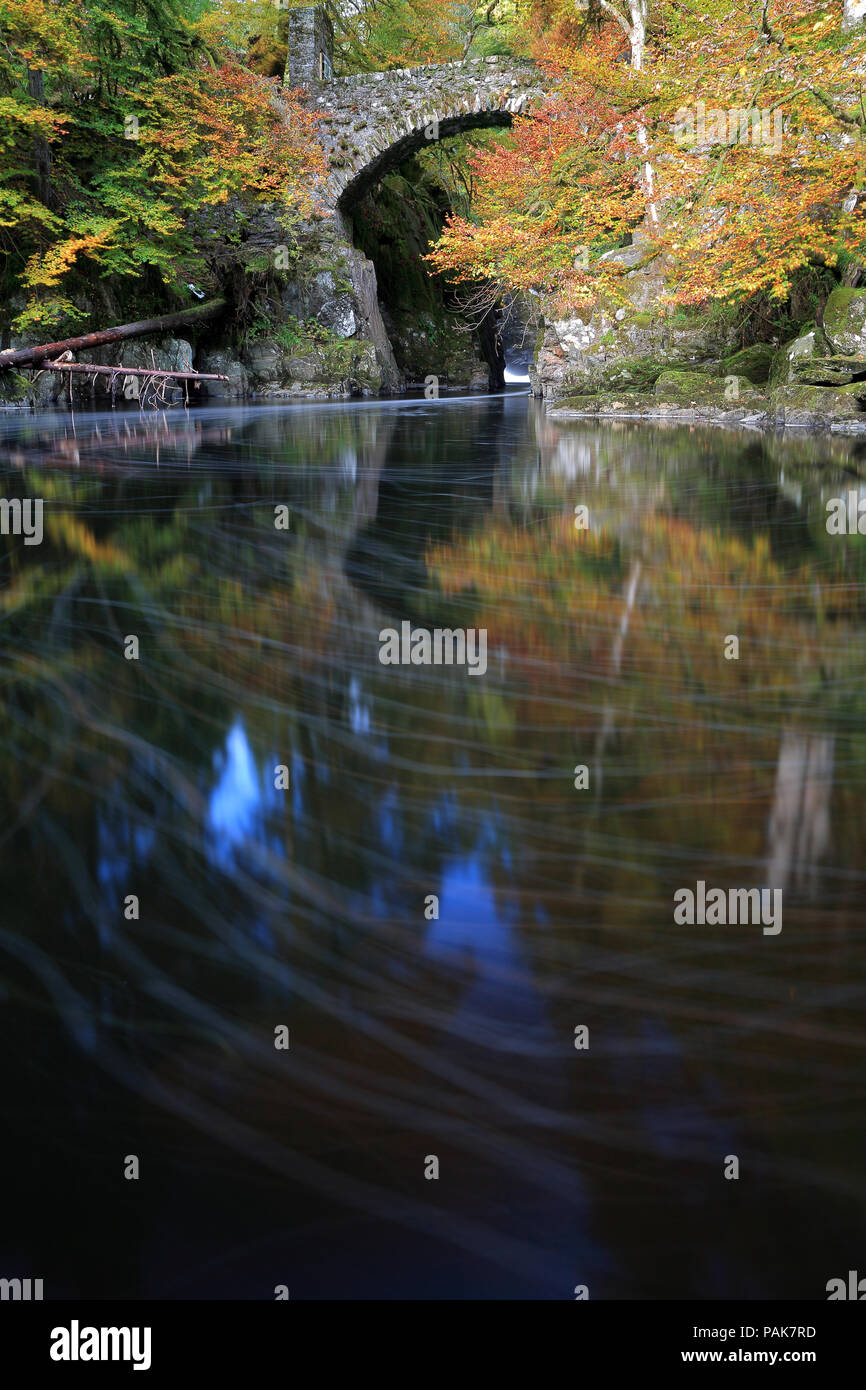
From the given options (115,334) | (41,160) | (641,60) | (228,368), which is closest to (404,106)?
(228,368)

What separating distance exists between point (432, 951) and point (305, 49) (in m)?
25.8

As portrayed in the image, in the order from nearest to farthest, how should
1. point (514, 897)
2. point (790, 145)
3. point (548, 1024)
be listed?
point (548, 1024) → point (514, 897) → point (790, 145)

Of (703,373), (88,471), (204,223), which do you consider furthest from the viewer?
(204,223)

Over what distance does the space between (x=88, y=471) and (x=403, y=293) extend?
2333cm

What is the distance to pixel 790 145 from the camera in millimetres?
11586

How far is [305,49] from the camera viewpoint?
22.5 metres

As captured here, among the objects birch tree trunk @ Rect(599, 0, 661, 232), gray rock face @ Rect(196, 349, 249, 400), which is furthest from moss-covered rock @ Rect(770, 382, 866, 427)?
gray rock face @ Rect(196, 349, 249, 400)

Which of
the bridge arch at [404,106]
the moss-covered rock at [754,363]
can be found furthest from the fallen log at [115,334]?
the moss-covered rock at [754,363]

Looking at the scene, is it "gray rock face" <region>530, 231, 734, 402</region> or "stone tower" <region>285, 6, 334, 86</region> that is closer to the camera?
"gray rock face" <region>530, 231, 734, 402</region>

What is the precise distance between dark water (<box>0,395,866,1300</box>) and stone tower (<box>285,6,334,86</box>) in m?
22.7

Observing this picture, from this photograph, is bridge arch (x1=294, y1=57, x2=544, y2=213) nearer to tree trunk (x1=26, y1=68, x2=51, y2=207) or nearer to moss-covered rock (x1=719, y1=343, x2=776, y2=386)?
tree trunk (x1=26, y1=68, x2=51, y2=207)

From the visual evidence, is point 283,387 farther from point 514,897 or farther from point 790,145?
point 514,897

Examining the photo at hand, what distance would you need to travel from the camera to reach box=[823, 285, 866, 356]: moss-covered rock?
1275 cm
